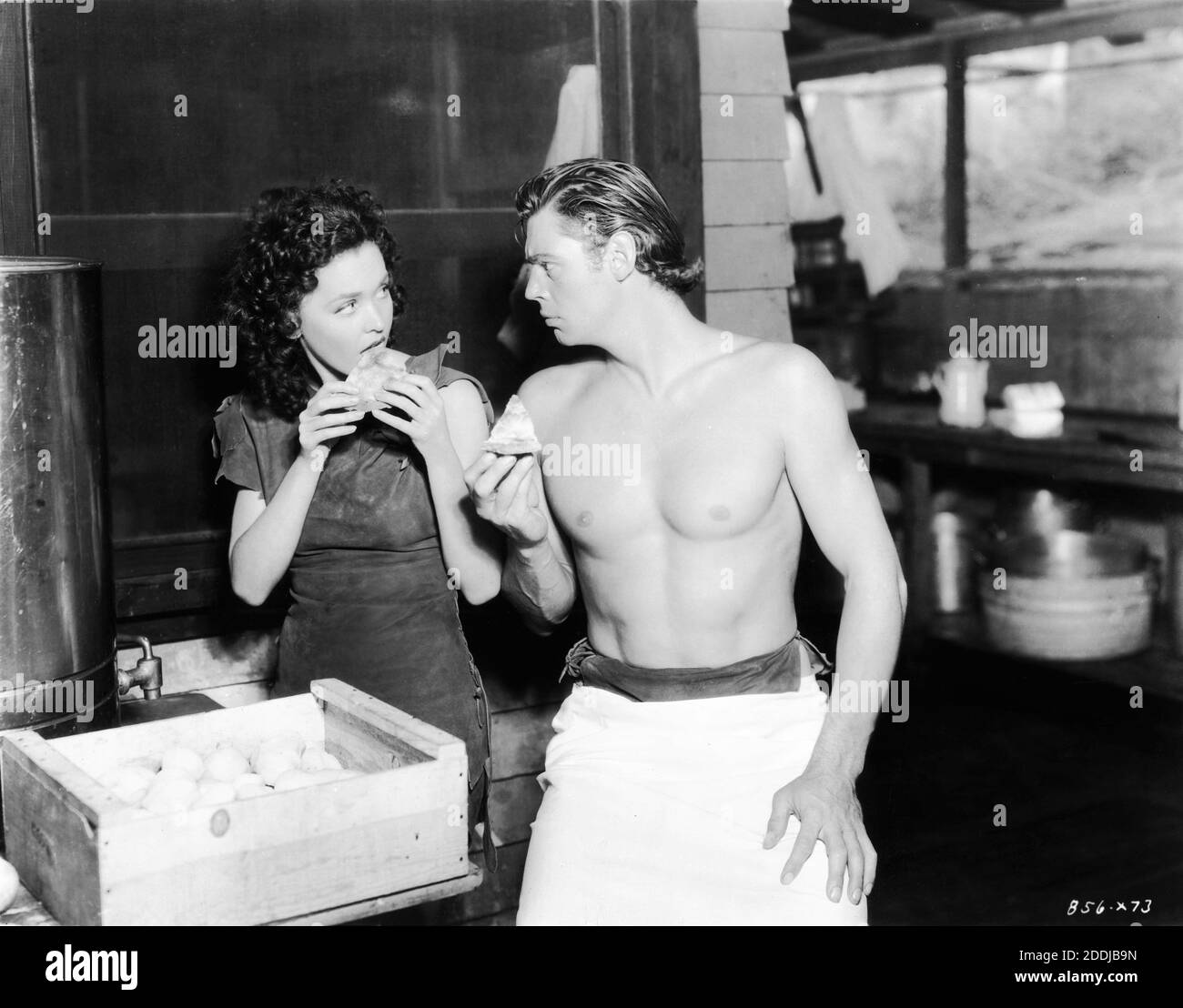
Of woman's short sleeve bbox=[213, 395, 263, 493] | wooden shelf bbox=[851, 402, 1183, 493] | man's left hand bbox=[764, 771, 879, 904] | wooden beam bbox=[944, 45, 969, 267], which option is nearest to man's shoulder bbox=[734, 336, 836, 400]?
man's left hand bbox=[764, 771, 879, 904]

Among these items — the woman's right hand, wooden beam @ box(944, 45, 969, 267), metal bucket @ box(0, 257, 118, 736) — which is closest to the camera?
metal bucket @ box(0, 257, 118, 736)

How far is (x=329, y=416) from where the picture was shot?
8.86ft

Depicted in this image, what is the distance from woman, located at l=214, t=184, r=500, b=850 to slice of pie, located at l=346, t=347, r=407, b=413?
0.09m

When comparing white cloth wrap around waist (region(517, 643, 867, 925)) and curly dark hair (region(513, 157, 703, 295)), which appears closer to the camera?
white cloth wrap around waist (region(517, 643, 867, 925))

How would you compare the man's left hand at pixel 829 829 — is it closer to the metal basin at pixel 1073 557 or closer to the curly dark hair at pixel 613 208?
the curly dark hair at pixel 613 208

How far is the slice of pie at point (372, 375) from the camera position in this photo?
2.69 meters

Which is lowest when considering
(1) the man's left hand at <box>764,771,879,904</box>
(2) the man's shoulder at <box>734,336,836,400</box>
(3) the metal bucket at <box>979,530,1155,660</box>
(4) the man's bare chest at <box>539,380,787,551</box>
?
(3) the metal bucket at <box>979,530,1155,660</box>

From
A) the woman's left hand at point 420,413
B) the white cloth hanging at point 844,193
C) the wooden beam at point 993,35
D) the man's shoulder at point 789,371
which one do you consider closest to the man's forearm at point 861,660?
A: the man's shoulder at point 789,371

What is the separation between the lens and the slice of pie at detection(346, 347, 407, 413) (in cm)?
269

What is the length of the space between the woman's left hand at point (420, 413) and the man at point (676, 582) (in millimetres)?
216

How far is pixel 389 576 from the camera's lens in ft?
10.1

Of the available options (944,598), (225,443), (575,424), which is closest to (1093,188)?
(944,598)

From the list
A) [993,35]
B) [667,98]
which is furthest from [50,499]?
[993,35]

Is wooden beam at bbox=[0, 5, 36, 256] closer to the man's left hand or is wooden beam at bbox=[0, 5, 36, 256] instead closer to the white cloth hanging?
the man's left hand
